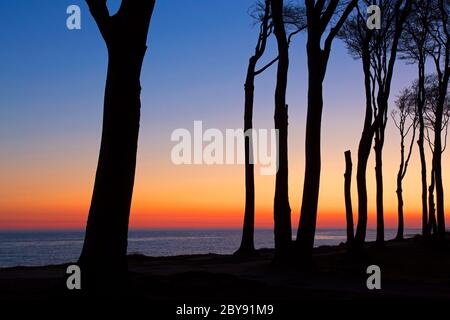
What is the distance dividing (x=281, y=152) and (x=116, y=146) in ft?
29.7

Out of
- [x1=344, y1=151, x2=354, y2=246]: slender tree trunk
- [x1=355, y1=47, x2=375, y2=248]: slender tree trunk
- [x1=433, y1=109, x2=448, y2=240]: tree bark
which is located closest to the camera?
[x1=355, y1=47, x2=375, y2=248]: slender tree trunk

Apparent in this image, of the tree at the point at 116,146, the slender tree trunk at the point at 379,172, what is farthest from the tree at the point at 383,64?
the tree at the point at 116,146

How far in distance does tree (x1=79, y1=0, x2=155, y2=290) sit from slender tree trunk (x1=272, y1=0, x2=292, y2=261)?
27.2 feet

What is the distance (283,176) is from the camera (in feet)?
65.4

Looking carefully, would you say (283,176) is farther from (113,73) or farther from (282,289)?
(113,73)

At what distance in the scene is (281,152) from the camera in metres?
20.0

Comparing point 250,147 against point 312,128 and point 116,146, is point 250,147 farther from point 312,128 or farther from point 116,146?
point 116,146

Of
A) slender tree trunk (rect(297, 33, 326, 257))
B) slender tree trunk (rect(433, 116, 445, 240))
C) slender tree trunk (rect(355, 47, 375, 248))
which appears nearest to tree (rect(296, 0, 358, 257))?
slender tree trunk (rect(297, 33, 326, 257))

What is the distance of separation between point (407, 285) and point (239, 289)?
5.70 m

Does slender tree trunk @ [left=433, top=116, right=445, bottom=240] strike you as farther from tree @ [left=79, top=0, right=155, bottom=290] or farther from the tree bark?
tree @ [left=79, top=0, right=155, bottom=290]

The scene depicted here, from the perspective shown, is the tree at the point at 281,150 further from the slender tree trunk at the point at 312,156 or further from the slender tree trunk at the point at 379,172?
the slender tree trunk at the point at 379,172

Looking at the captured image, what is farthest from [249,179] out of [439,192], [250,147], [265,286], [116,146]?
[116,146]

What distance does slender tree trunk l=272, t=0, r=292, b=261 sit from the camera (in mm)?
19448
